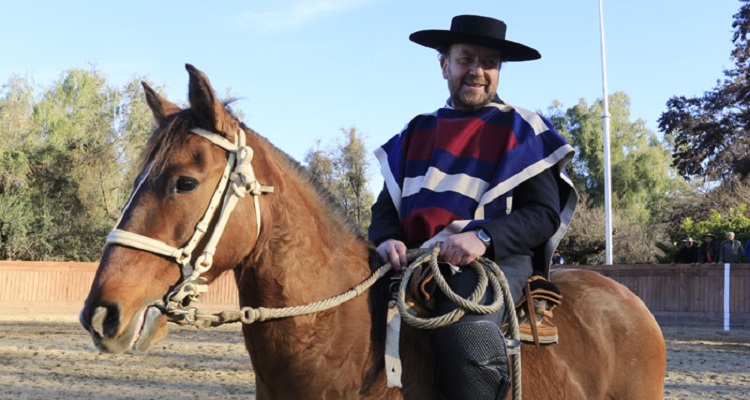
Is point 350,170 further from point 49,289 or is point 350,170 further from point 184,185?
point 184,185

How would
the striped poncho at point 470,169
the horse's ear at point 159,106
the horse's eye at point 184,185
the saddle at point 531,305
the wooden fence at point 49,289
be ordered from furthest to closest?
the wooden fence at point 49,289 < the striped poncho at point 470,169 < the saddle at point 531,305 < the horse's ear at point 159,106 < the horse's eye at point 184,185

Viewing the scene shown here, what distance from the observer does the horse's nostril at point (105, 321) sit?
233 centimetres

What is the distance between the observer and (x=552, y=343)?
348cm

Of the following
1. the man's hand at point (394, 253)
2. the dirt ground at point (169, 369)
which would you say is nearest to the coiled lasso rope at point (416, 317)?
the man's hand at point (394, 253)

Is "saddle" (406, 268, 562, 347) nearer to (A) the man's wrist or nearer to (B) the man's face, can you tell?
(A) the man's wrist

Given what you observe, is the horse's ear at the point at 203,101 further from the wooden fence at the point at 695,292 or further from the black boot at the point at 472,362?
the wooden fence at the point at 695,292

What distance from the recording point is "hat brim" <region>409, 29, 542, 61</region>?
3.48 meters

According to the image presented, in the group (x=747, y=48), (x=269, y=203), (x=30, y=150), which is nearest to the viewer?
(x=269, y=203)

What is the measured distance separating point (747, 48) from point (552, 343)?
39.3 metres

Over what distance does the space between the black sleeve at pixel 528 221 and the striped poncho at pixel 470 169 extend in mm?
74

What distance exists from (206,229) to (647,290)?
66.0 ft

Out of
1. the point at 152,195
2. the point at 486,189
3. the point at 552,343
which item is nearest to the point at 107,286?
the point at 152,195

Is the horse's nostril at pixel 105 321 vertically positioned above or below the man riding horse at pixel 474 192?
below

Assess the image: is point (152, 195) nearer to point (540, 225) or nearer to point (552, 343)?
point (540, 225)
